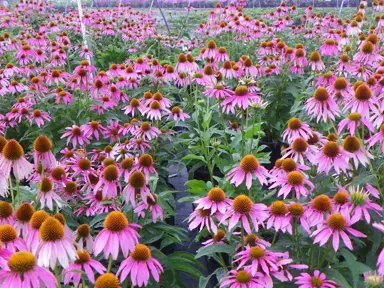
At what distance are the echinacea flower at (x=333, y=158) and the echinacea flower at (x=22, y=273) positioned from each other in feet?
2.43

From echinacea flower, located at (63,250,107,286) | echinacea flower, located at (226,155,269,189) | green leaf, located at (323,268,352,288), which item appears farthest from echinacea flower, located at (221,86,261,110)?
echinacea flower, located at (63,250,107,286)

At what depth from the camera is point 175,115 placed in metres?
2.31

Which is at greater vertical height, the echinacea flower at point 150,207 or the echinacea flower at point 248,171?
the echinacea flower at point 248,171

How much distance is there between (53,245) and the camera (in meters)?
0.88

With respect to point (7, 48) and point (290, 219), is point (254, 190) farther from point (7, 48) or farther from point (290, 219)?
point (7, 48)

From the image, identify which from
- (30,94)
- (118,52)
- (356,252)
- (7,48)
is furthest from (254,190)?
(118,52)

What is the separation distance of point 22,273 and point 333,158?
817 mm

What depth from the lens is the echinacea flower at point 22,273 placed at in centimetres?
79

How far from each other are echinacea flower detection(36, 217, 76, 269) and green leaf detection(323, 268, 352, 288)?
23.2 inches

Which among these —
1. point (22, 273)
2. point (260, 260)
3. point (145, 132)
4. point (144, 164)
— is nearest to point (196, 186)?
point (145, 132)

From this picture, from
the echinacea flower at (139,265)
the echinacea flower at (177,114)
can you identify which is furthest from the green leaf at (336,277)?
the echinacea flower at (177,114)

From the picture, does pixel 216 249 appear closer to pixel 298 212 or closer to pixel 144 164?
pixel 298 212

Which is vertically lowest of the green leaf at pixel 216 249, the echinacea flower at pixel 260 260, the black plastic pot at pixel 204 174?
the black plastic pot at pixel 204 174

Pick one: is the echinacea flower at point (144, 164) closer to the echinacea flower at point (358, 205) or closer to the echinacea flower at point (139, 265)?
the echinacea flower at point (139, 265)
